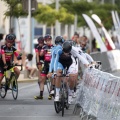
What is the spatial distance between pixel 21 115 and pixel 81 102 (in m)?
1.44

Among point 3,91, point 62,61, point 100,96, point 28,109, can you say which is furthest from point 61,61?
point 3,91

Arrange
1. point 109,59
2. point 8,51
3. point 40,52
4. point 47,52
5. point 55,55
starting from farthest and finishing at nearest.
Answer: point 109,59
point 40,52
point 47,52
point 8,51
point 55,55

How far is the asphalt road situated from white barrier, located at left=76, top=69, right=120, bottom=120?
1.54ft

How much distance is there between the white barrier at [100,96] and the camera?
13047 millimetres

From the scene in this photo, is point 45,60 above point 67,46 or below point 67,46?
below

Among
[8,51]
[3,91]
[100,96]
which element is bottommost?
[3,91]

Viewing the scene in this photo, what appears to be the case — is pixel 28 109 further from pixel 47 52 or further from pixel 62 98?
pixel 47 52

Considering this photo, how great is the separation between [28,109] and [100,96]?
135 inches

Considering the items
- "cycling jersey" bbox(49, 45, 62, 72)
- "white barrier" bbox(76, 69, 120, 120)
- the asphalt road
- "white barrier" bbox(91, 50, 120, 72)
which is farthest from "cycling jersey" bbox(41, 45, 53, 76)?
"white barrier" bbox(91, 50, 120, 72)

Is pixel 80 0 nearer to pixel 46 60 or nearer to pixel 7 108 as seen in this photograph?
Answer: pixel 46 60

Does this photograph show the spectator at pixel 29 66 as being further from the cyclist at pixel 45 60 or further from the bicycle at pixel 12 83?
the bicycle at pixel 12 83

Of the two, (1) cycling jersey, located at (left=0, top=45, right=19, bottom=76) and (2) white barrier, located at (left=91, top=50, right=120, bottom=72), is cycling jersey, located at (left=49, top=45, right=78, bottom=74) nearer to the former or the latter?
(1) cycling jersey, located at (left=0, top=45, right=19, bottom=76)

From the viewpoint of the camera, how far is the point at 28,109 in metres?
17.0

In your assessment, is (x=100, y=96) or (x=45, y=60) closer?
(x=100, y=96)
